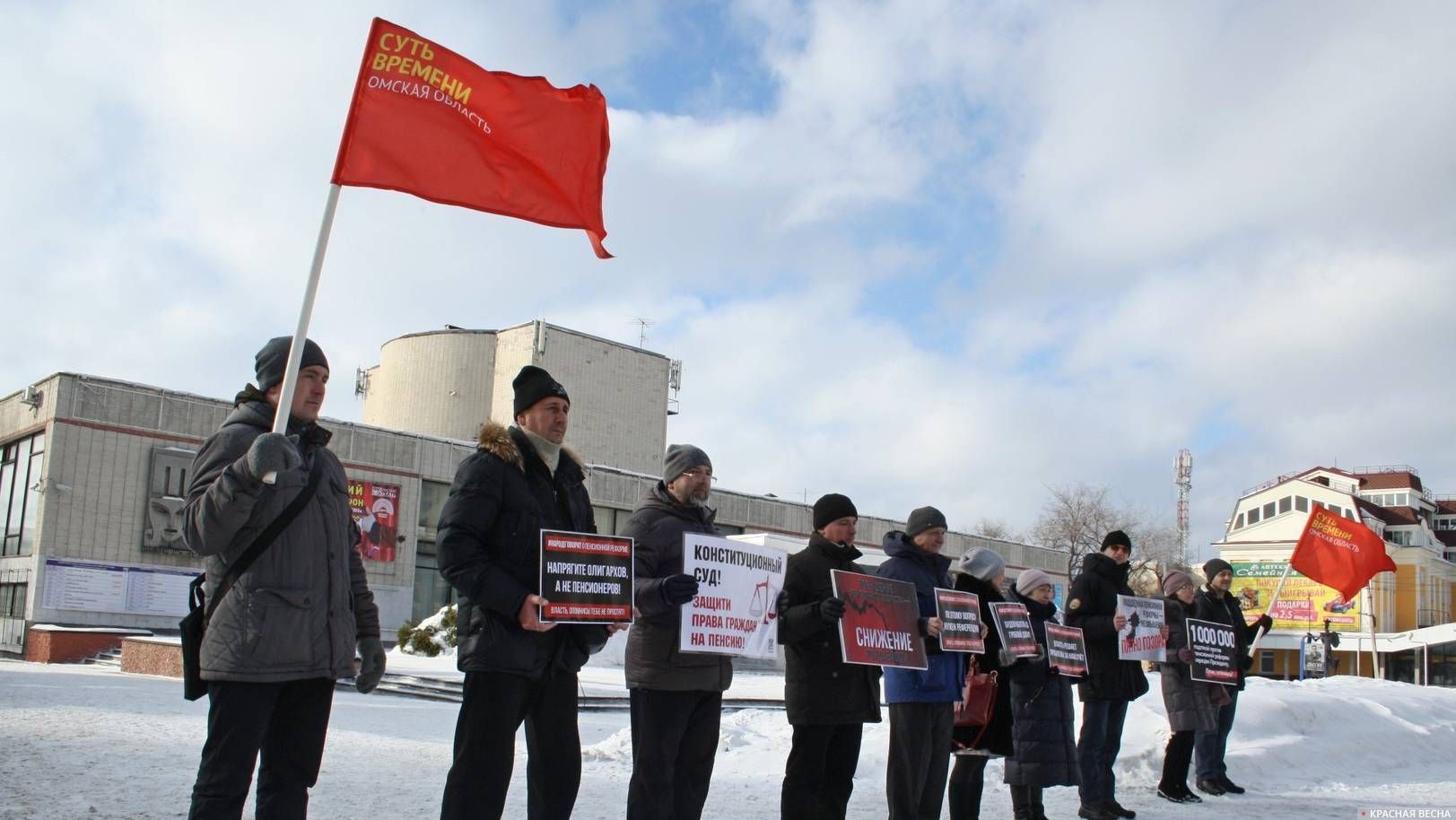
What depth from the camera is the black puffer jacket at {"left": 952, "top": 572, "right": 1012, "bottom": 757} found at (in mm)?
7434

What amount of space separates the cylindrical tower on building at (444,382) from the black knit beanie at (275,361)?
54422 millimetres

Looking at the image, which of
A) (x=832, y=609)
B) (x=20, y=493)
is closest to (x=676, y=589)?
(x=832, y=609)

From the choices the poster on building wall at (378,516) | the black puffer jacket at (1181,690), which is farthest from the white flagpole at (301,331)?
the poster on building wall at (378,516)

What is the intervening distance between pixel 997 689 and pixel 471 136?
474cm

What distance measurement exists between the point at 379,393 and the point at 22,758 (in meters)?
56.9

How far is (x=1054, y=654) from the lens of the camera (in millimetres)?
8242

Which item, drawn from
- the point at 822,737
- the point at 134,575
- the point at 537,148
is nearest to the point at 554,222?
the point at 537,148

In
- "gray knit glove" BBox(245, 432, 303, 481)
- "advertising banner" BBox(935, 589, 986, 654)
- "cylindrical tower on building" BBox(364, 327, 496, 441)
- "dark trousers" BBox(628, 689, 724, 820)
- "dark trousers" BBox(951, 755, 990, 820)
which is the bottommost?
"dark trousers" BBox(951, 755, 990, 820)

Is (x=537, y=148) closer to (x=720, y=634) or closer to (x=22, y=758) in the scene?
(x=720, y=634)

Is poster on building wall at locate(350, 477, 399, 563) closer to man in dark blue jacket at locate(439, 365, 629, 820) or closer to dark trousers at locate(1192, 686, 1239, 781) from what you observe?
dark trousers at locate(1192, 686, 1239, 781)

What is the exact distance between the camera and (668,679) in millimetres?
5648

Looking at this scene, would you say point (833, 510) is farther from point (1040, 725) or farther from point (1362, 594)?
point (1362, 594)

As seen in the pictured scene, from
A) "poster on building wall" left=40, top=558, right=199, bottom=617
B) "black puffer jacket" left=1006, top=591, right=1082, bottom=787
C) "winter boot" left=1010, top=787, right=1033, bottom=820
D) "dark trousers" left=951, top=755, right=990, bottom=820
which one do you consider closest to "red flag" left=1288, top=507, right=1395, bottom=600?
"black puffer jacket" left=1006, top=591, right=1082, bottom=787

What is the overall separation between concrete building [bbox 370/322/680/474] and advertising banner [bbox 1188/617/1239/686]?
47.8m
